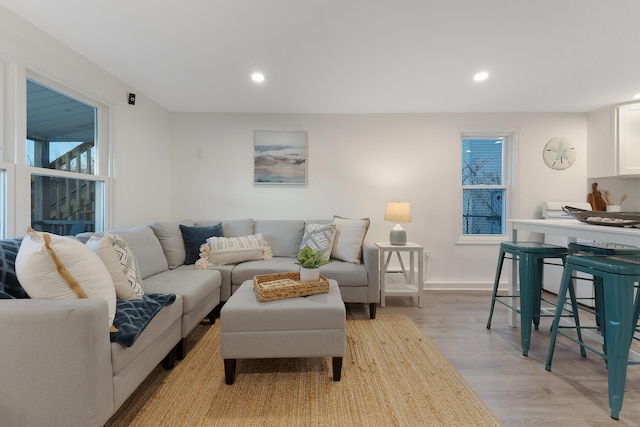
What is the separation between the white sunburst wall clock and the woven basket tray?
3.48 meters

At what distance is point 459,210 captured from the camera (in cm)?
365

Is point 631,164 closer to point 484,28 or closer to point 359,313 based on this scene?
point 484,28

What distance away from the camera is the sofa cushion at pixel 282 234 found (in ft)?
10.7


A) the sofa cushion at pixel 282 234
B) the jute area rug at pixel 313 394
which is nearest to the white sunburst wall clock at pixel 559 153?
the jute area rug at pixel 313 394

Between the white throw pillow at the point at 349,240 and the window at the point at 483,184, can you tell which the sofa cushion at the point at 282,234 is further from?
the window at the point at 483,184

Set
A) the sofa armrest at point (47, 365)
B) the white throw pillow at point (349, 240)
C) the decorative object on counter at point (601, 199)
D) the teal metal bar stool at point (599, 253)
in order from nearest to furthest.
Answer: the sofa armrest at point (47, 365), the teal metal bar stool at point (599, 253), the white throw pillow at point (349, 240), the decorative object on counter at point (601, 199)

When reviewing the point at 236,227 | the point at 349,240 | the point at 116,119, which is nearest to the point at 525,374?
the point at 349,240

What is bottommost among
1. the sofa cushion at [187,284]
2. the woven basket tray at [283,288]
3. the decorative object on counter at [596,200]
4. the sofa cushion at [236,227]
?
the sofa cushion at [187,284]

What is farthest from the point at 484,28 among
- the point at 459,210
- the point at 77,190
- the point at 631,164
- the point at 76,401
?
the point at 77,190

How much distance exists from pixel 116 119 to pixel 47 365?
2.41 meters

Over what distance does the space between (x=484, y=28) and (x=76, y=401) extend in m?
2.96

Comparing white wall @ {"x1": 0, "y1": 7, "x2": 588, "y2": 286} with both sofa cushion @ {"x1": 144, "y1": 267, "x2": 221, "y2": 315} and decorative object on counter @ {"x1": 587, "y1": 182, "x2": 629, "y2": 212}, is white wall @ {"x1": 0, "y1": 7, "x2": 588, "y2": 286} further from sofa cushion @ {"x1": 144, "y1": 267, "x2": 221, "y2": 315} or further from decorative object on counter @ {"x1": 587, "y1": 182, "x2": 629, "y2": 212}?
sofa cushion @ {"x1": 144, "y1": 267, "x2": 221, "y2": 315}

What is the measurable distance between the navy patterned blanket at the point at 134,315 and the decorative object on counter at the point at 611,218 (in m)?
2.69

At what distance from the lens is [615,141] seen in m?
3.22
